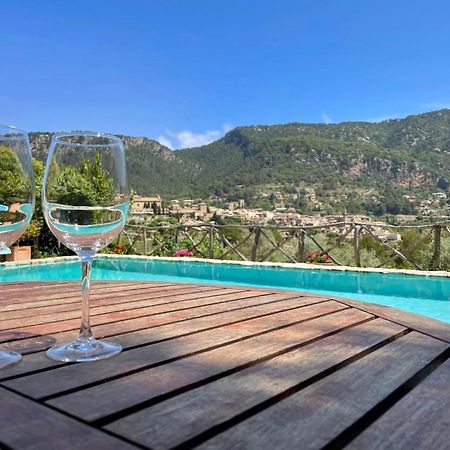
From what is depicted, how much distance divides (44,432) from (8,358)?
32 cm

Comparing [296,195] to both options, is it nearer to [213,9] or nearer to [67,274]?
[213,9]

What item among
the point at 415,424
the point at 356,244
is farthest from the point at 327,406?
the point at 356,244

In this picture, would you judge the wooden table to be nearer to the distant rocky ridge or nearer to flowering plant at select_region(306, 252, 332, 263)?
flowering plant at select_region(306, 252, 332, 263)

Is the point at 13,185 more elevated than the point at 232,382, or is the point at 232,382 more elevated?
the point at 13,185

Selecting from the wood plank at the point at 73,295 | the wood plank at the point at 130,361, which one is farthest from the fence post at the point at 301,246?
the wood plank at the point at 130,361

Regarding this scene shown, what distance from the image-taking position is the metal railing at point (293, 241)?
791 cm

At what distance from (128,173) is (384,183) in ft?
129

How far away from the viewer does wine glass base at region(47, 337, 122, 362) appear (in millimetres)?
816

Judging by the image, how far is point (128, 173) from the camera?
898 millimetres

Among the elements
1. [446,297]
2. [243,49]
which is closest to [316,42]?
[243,49]

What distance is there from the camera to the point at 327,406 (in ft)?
2.04

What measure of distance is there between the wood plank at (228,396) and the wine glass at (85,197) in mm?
246

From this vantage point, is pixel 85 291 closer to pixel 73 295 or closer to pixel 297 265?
pixel 73 295

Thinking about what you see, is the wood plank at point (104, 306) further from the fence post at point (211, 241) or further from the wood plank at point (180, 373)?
the fence post at point (211, 241)
